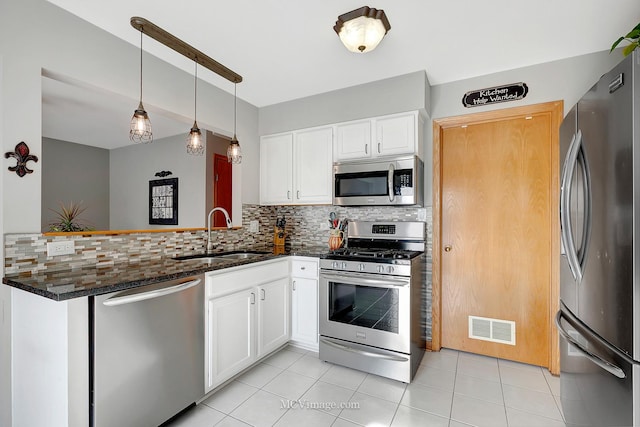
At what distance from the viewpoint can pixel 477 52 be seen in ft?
7.32

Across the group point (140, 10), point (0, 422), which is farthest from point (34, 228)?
point (140, 10)

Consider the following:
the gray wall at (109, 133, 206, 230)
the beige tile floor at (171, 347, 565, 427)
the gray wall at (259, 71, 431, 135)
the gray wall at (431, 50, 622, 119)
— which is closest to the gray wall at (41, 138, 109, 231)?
the gray wall at (109, 133, 206, 230)

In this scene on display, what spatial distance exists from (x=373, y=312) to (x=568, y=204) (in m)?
1.46

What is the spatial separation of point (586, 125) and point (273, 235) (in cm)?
293

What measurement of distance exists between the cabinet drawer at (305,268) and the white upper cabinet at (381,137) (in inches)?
40.3

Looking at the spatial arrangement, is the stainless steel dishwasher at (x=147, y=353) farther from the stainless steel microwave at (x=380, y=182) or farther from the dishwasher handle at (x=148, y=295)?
the stainless steel microwave at (x=380, y=182)

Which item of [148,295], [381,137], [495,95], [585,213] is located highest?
[495,95]

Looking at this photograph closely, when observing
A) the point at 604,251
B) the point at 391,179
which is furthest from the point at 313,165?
the point at 604,251

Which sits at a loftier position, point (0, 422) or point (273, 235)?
point (273, 235)

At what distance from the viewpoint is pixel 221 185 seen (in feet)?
14.5

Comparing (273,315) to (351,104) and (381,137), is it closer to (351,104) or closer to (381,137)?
(381,137)

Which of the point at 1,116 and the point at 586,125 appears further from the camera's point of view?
the point at 1,116

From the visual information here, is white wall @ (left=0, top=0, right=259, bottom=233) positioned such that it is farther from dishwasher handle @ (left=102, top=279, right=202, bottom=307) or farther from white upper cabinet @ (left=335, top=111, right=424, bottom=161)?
white upper cabinet @ (left=335, top=111, right=424, bottom=161)

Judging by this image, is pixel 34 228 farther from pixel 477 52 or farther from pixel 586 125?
pixel 477 52
